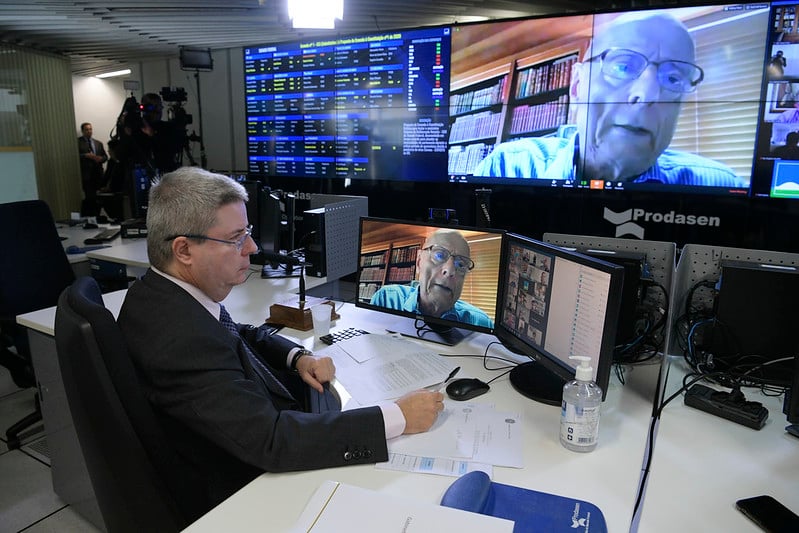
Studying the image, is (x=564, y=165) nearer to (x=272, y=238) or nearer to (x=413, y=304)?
(x=272, y=238)

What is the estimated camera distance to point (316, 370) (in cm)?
165

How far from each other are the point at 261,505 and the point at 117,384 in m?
0.37

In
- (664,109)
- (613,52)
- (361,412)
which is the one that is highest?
(613,52)

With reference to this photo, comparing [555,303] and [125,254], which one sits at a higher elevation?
[555,303]

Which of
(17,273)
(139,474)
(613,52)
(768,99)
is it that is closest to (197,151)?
(17,273)

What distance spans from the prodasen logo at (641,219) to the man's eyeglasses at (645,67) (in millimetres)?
812

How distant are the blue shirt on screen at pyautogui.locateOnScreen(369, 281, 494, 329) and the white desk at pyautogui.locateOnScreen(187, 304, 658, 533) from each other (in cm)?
39

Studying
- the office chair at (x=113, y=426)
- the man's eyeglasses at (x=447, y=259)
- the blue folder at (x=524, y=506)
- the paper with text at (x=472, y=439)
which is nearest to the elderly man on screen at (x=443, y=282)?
the man's eyeglasses at (x=447, y=259)

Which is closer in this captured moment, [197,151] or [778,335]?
[778,335]

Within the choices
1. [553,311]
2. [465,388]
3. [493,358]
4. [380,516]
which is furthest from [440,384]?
[380,516]

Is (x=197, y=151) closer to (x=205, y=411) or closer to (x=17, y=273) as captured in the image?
(x=17, y=273)

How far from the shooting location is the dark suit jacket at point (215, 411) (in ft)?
3.72

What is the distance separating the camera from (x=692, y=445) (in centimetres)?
134

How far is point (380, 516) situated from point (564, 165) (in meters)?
3.36
